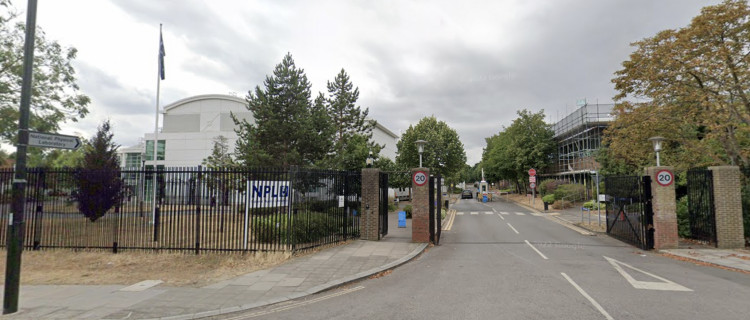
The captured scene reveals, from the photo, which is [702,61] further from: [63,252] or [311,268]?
[63,252]

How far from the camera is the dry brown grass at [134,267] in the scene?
302 inches

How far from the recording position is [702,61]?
12.7 m

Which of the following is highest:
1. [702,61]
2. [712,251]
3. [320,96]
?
[320,96]

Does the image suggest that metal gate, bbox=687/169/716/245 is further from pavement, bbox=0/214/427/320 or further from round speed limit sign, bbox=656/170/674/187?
pavement, bbox=0/214/427/320

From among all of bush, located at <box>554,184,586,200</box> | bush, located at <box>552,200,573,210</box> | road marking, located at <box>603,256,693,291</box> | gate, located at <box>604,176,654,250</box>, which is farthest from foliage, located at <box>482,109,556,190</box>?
road marking, located at <box>603,256,693,291</box>

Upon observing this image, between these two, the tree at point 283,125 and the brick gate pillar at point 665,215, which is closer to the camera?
the brick gate pillar at point 665,215

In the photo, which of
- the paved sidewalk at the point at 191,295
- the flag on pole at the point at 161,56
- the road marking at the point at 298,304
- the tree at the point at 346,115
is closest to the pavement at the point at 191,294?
the paved sidewalk at the point at 191,295

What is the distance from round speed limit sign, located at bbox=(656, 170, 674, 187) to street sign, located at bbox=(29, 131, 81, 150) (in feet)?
51.1

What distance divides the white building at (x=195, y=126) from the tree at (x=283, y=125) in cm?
2641

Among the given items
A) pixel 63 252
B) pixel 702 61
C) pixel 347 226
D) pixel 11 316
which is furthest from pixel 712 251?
pixel 63 252

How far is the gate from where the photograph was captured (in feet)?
39.2

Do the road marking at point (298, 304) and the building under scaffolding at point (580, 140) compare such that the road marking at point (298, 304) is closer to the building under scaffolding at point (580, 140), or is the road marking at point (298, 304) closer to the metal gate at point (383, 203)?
the metal gate at point (383, 203)

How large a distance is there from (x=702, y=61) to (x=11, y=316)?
64.3 ft

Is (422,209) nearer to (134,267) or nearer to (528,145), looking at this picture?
(134,267)
